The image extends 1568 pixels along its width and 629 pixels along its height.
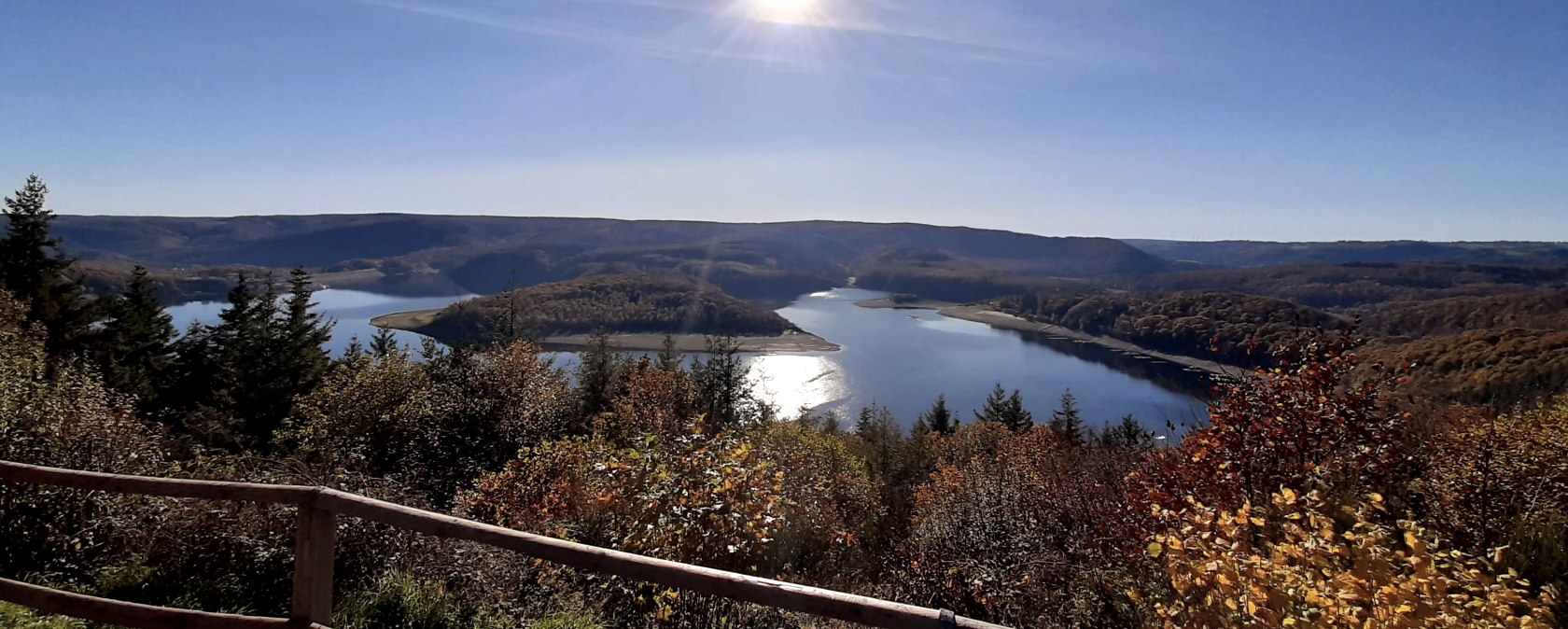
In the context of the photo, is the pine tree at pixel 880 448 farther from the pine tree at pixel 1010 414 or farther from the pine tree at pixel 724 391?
the pine tree at pixel 1010 414

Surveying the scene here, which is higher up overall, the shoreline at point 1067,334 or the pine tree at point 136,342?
the pine tree at point 136,342

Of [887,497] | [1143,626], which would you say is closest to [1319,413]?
[1143,626]

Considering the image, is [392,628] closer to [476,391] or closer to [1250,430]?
[1250,430]

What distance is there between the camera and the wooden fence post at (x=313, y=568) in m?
2.90

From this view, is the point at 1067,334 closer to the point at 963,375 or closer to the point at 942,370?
the point at 942,370

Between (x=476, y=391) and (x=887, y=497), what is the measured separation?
518 inches

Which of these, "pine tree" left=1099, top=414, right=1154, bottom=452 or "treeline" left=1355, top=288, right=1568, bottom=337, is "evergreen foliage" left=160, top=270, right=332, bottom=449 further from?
"treeline" left=1355, top=288, right=1568, bottom=337

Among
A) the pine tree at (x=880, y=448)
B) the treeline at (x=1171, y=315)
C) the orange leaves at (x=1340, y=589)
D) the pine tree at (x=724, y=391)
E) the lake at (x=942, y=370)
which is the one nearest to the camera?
the orange leaves at (x=1340, y=589)

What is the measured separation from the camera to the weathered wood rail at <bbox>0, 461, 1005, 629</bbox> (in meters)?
2.39

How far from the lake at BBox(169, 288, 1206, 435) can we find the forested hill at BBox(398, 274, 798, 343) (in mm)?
11685

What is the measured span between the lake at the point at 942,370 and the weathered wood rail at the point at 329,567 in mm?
68226

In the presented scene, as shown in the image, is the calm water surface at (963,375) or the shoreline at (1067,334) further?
the shoreline at (1067,334)

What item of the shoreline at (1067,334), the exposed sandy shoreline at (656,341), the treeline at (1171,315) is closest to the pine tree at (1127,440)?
the exposed sandy shoreline at (656,341)

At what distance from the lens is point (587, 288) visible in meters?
157
